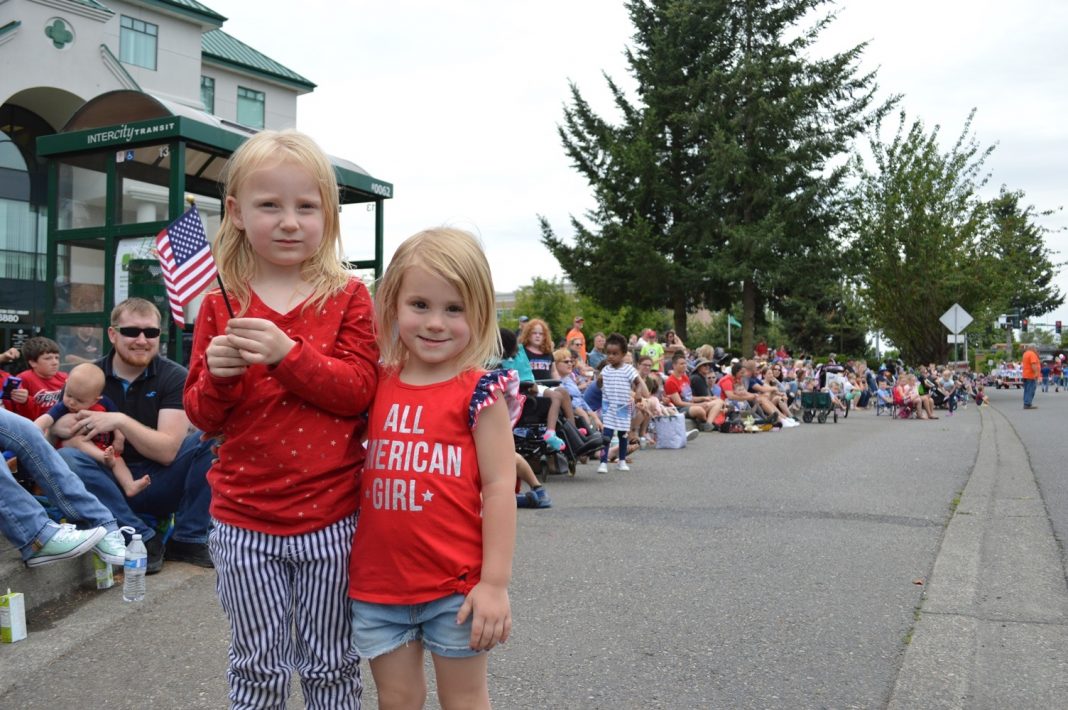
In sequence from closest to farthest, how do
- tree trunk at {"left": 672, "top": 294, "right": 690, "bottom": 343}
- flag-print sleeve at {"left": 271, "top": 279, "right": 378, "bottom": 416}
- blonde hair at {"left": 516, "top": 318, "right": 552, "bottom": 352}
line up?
flag-print sleeve at {"left": 271, "top": 279, "right": 378, "bottom": 416} < blonde hair at {"left": 516, "top": 318, "right": 552, "bottom": 352} < tree trunk at {"left": 672, "top": 294, "right": 690, "bottom": 343}

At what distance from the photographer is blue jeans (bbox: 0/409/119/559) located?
172 inches

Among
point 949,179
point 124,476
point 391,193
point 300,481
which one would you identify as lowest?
point 124,476

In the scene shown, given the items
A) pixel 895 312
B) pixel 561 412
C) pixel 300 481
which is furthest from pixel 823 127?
pixel 300 481

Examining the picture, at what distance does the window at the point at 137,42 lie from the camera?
83.3 ft

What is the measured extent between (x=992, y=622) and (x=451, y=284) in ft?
11.4

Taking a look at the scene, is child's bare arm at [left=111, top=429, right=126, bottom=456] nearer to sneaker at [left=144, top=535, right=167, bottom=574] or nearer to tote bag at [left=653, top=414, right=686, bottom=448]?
sneaker at [left=144, top=535, right=167, bottom=574]

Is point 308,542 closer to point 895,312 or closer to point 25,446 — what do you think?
point 25,446

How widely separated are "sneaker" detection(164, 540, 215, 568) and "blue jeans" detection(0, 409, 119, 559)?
564 mm

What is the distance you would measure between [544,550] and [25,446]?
302 cm

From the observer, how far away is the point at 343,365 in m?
2.08

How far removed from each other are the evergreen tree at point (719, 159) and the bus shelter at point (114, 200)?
81.4 feet

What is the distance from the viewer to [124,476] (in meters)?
5.02

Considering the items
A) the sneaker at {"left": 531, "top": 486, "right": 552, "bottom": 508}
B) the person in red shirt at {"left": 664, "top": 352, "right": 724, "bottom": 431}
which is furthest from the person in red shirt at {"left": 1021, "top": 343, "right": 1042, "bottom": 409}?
the sneaker at {"left": 531, "top": 486, "right": 552, "bottom": 508}

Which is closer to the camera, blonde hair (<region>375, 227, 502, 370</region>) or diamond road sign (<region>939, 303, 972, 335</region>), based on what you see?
blonde hair (<region>375, 227, 502, 370</region>)
